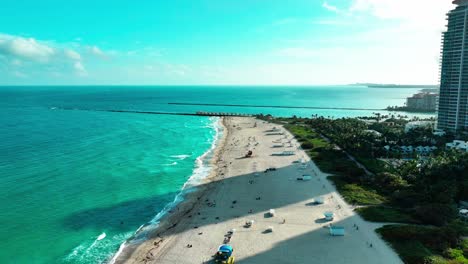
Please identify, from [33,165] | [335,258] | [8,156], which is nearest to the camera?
[335,258]

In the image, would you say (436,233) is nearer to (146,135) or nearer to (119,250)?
(119,250)

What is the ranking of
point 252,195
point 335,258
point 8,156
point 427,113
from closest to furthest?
point 335,258 < point 252,195 < point 8,156 < point 427,113

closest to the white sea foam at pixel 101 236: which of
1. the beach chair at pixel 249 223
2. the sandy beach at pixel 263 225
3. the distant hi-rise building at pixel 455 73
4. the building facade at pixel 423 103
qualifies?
the sandy beach at pixel 263 225

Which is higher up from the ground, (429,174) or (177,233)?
(429,174)

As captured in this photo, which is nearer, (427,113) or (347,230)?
(347,230)

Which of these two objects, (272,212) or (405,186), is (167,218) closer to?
(272,212)

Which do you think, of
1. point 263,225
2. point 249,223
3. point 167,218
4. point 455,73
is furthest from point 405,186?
point 455,73

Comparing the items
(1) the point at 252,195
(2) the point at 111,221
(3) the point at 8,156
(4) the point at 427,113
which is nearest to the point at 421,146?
(1) the point at 252,195
